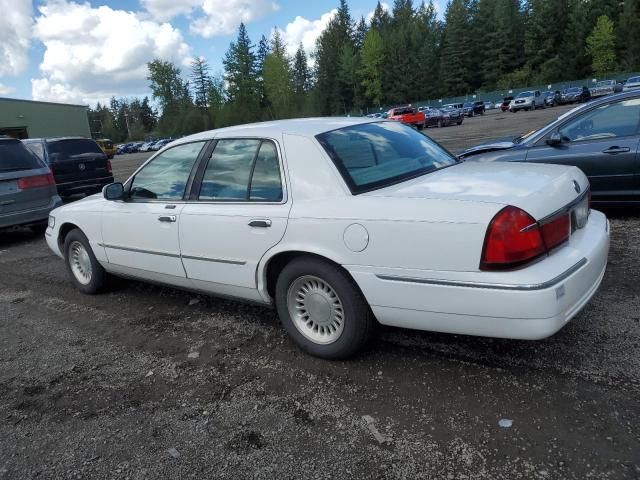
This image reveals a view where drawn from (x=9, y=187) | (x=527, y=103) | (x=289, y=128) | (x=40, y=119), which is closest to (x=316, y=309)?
(x=289, y=128)

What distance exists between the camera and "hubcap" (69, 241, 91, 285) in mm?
5195

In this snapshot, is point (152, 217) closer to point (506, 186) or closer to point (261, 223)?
point (261, 223)

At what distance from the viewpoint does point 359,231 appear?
295 cm

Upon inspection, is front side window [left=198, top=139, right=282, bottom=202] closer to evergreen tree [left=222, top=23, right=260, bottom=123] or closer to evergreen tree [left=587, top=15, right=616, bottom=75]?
evergreen tree [left=587, top=15, right=616, bottom=75]

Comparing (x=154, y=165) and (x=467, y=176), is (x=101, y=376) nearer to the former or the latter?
(x=154, y=165)

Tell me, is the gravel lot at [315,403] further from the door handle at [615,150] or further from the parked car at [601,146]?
the door handle at [615,150]

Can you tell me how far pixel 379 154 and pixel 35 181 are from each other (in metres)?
6.96

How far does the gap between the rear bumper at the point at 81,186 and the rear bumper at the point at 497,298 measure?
9544mm

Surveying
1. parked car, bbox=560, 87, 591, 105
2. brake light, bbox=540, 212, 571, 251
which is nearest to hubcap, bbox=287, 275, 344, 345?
brake light, bbox=540, 212, 571, 251

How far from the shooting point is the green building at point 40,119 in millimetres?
41250

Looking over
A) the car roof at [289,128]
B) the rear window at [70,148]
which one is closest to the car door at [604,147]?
the car roof at [289,128]

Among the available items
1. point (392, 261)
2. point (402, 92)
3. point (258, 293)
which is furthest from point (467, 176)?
point (402, 92)

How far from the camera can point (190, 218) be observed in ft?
12.6

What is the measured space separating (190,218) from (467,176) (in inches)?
80.7
